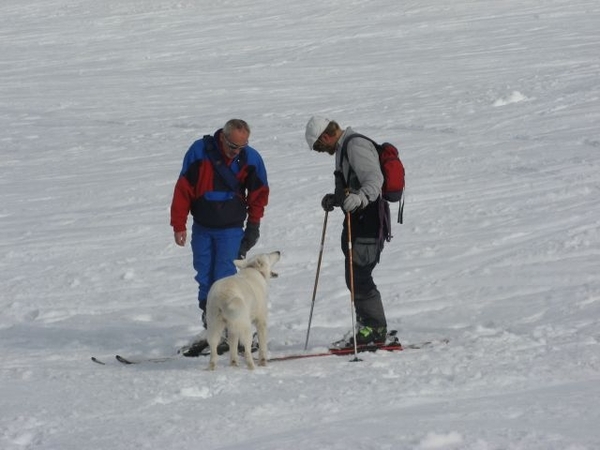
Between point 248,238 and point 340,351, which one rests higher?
point 248,238

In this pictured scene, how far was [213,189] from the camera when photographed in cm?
760

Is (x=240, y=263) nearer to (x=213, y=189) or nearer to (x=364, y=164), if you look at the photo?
(x=213, y=189)

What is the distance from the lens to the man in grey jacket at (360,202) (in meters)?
6.90

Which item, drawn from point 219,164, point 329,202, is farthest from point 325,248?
point 329,202

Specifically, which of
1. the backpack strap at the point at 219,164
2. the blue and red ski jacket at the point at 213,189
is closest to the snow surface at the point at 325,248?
the blue and red ski jacket at the point at 213,189

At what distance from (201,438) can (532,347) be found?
9.73 ft

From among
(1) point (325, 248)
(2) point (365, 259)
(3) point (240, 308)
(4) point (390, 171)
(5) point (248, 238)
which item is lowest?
(1) point (325, 248)

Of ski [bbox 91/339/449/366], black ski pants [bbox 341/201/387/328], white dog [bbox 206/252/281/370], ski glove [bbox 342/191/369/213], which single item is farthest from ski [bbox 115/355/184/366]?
ski glove [bbox 342/191/369/213]

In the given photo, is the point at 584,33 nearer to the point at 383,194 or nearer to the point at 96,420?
the point at 383,194

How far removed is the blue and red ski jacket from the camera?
24.6 ft

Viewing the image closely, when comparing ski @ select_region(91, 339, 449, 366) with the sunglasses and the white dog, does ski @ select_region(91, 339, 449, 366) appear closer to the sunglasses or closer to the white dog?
the white dog

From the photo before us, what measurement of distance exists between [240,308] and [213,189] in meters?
1.24

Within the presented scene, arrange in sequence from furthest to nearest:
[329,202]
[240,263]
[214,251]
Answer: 1. [214,251]
2. [240,263]
3. [329,202]

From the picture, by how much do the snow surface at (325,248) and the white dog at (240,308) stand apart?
21 centimetres
